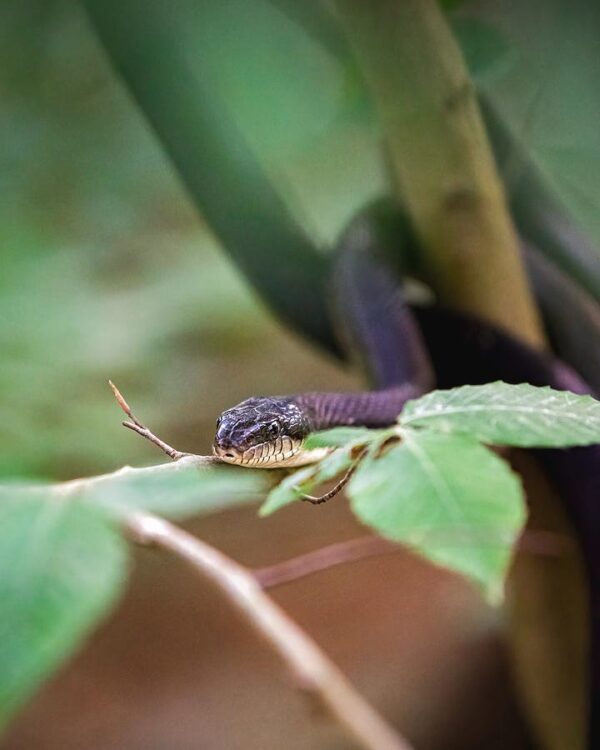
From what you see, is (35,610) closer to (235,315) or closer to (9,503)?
(9,503)

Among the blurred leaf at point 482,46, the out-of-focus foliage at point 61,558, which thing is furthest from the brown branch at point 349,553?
the blurred leaf at point 482,46

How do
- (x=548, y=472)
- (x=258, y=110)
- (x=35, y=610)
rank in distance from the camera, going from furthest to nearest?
1. (x=258, y=110)
2. (x=548, y=472)
3. (x=35, y=610)

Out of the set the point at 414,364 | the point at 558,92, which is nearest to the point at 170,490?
the point at 414,364

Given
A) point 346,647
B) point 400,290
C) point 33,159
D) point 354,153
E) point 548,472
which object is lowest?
point 346,647

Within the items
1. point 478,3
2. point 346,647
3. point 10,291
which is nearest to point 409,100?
point 478,3

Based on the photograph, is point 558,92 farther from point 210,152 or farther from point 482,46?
point 210,152

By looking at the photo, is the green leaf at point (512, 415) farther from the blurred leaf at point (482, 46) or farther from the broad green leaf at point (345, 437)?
the blurred leaf at point (482, 46)
